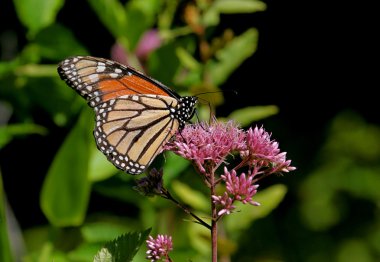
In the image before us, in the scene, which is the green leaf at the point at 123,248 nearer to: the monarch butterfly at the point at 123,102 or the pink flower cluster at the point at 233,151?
the pink flower cluster at the point at 233,151

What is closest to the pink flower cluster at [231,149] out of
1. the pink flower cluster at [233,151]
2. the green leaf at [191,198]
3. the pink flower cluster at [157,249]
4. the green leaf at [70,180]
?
the pink flower cluster at [233,151]

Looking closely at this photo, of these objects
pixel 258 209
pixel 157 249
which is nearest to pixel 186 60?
pixel 258 209

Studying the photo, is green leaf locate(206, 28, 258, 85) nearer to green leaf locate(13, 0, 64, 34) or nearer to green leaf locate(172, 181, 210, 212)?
green leaf locate(172, 181, 210, 212)

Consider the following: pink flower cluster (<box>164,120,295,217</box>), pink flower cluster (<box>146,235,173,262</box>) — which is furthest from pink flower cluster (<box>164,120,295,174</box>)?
pink flower cluster (<box>146,235,173,262</box>)

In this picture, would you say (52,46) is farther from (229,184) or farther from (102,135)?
(229,184)

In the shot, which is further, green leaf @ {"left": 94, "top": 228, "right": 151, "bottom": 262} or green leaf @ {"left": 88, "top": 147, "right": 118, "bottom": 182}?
green leaf @ {"left": 88, "top": 147, "right": 118, "bottom": 182}

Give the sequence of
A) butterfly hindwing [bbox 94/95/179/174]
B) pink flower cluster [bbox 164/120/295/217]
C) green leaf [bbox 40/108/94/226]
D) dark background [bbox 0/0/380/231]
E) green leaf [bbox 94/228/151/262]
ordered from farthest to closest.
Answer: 1. dark background [bbox 0/0/380/231]
2. green leaf [bbox 40/108/94/226]
3. butterfly hindwing [bbox 94/95/179/174]
4. pink flower cluster [bbox 164/120/295/217]
5. green leaf [bbox 94/228/151/262]

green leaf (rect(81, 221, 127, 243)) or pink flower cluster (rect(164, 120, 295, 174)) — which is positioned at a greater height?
pink flower cluster (rect(164, 120, 295, 174))
